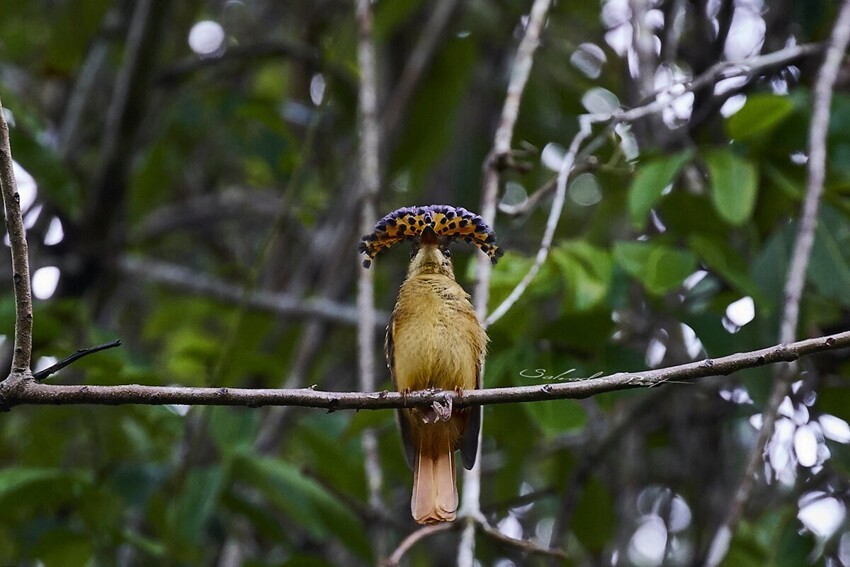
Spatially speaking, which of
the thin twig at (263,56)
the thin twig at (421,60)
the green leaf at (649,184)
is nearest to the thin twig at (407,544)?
the green leaf at (649,184)

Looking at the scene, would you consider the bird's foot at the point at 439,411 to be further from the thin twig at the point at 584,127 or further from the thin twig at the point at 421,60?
the thin twig at the point at 421,60

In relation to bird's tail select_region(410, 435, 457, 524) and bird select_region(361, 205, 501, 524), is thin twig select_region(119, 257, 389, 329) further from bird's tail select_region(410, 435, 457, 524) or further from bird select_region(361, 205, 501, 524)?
bird's tail select_region(410, 435, 457, 524)

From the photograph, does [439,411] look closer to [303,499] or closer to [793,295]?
[793,295]

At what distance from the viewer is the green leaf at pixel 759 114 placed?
13.6 ft

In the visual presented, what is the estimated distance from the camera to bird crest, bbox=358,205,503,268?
301 cm

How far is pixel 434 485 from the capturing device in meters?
3.86

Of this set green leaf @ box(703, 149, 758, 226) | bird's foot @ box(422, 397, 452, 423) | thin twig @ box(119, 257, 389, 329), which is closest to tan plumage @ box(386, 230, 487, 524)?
bird's foot @ box(422, 397, 452, 423)

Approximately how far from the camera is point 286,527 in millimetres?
6098

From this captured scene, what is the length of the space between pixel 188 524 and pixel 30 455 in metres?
1.15

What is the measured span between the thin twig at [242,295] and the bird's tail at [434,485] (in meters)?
1.86

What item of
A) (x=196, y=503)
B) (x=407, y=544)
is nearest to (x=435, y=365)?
(x=407, y=544)

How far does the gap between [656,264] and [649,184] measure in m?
0.31

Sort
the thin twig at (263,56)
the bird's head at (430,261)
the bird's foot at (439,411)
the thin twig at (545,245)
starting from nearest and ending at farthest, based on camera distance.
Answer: the bird's foot at (439,411)
the thin twig at (545,245)
the bird's head at (430,261)
the thin twig at (263,56)

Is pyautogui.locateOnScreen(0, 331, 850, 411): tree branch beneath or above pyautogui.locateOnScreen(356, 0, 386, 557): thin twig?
beneath
